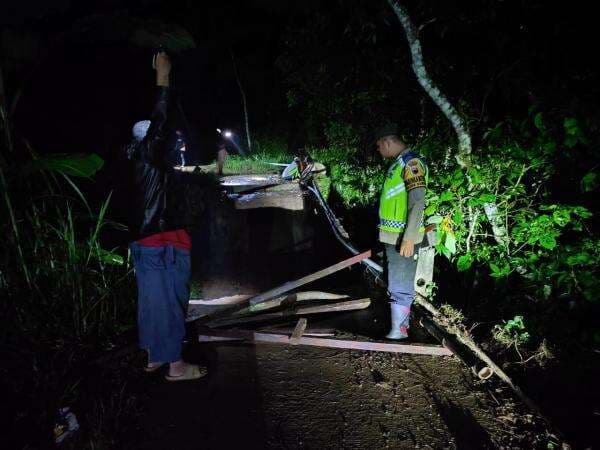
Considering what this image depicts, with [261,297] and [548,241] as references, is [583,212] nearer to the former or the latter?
[548,241]

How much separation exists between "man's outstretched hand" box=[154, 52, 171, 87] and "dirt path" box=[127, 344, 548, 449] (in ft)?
7.08

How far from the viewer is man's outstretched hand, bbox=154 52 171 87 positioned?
8.48ft

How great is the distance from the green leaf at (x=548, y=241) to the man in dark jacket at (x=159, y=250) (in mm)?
2936

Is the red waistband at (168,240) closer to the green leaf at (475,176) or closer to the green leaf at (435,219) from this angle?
the green leaf at (435,219)

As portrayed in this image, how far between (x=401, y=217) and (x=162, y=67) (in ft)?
7.38

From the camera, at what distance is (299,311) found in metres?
4.05

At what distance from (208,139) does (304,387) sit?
2777cm

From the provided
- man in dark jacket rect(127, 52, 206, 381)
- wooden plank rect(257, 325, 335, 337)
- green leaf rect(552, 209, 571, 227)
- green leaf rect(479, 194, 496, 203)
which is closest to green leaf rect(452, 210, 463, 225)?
green leaf rect(479, 194, 496, 203)

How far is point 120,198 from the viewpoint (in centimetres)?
272

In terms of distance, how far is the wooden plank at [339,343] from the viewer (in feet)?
10.3

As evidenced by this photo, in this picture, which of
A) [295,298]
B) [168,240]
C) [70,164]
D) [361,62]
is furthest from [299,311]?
[361,62]

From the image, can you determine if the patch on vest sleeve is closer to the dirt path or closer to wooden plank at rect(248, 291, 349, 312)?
the dirt path

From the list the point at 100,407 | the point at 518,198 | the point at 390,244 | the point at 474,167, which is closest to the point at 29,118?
the point at 100,407

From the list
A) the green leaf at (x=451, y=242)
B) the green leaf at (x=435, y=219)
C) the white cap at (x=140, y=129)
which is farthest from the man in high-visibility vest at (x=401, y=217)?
the white cap at (x=140, y=129)
